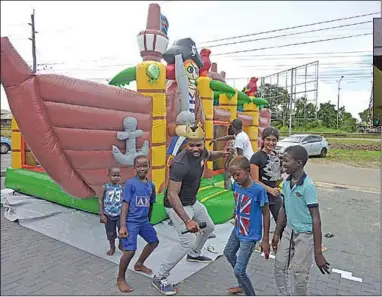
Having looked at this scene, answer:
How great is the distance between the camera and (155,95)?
397 centimetres

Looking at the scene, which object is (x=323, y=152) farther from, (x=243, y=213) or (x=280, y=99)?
(x=243, y=213)

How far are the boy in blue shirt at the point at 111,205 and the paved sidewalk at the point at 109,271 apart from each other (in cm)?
25

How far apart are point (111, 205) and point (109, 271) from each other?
1.86 feet

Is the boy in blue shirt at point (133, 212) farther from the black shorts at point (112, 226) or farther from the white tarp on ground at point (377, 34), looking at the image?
the white tarp on ground at point (377, 34)

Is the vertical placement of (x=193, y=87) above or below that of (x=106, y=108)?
above

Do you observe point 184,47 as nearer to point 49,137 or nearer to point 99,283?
point 49,137

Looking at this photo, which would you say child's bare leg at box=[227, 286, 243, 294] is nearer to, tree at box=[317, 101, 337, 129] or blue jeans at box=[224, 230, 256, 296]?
blue jeans at box=[224, 230, 256, 296]

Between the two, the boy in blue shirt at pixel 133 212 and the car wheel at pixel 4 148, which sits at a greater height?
the boy in blue shirt at pixel 133 212

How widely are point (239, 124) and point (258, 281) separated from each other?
2.13 m

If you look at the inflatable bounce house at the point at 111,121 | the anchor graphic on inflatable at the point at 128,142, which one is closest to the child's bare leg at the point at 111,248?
the inflatable bounce house at the point at 111,121

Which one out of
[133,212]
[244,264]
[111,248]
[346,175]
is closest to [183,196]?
[133,212]

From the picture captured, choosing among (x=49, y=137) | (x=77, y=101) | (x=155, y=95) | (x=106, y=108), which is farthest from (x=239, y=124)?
(x=49, y=137)

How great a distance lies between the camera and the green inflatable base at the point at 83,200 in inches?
154

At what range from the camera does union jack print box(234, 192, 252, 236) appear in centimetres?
236
